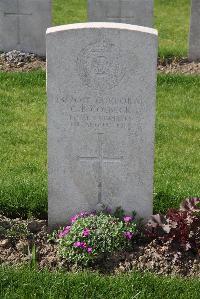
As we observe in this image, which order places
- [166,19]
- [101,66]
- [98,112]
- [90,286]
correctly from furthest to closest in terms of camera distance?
[166,19], [98,112], [101,66], [90,286]

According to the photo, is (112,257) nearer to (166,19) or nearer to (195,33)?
(195,33)

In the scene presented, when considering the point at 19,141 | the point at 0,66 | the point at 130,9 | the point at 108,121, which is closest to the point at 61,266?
the point at 108,121

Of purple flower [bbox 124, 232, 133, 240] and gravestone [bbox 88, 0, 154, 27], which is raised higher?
gravestone [bbox 88, 0, 154, 27]

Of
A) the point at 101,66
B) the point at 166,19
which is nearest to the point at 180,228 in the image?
the point at 101,66

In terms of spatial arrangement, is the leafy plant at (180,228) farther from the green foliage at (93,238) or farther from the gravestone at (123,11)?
the gravestone at (123,11)

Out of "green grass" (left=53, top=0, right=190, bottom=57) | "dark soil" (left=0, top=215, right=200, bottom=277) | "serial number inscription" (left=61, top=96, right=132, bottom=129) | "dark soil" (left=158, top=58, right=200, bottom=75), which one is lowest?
"dark soil" (left=0, top=215, right=200, bottom=277)

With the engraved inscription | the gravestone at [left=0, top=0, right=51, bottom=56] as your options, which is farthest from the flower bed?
the gravestone at [left=0, top=0, right=51, bottom=56]

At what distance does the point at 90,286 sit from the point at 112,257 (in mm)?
436

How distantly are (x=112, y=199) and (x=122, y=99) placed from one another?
79cm

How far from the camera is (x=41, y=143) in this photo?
7223mm

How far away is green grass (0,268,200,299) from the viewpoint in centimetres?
433

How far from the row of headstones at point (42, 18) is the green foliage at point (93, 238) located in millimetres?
5813

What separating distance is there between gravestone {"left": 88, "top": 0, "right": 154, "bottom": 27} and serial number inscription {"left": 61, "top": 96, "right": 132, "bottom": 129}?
5551 mm

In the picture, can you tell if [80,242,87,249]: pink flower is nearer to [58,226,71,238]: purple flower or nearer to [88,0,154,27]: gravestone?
[58,226,71,238]: purple flower
